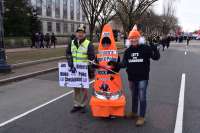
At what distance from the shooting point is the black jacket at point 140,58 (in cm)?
607

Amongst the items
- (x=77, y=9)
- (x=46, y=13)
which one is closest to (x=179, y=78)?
(x=46, y=13)

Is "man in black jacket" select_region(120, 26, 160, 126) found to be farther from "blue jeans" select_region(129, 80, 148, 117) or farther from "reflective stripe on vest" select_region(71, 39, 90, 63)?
"reflective stripe on vest" select_region(71, 39, 90, 63)

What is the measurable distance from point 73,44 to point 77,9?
87.7 metres

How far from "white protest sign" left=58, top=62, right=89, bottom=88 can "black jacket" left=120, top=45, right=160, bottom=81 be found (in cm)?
121

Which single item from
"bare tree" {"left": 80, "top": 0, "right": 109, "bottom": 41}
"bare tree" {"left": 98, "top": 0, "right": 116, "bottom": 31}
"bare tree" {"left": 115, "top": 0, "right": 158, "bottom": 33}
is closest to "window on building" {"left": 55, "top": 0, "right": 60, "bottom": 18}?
"bare tree" {"left": 115, "top": 0, "right": 158, "bottom": 33}

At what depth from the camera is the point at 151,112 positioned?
7.14 m

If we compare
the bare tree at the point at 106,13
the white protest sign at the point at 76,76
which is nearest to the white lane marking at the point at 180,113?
the white protest sign at the point at 76,76

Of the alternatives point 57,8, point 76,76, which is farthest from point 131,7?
point 57,8

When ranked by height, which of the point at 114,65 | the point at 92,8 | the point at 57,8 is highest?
the point at 57,8

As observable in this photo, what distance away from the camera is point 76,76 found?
712 centimetres

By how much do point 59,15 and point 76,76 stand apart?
78.7 meters

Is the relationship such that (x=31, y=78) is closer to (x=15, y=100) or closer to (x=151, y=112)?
(x=15, y=100)

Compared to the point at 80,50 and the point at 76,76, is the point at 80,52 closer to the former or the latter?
the point at 80,50

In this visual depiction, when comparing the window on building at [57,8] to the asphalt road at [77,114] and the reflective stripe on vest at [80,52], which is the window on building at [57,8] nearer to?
the asphalt road at [77,114]
